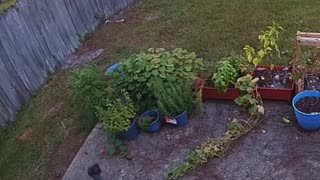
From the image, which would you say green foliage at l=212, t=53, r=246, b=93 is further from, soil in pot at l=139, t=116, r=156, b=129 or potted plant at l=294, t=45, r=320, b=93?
soil in pot at l=139, t=116, r=156, b=129

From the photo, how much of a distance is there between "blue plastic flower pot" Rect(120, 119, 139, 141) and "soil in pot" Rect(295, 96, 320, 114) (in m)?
1.40

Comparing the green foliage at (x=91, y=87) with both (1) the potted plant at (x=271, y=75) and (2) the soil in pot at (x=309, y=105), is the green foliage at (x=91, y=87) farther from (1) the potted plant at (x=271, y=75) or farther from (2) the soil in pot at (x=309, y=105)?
(2) the soil in pot at (x=309, y=105)

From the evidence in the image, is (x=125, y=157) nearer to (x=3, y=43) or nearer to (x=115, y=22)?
(x=3, y=43)

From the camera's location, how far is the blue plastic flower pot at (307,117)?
425 centimetres

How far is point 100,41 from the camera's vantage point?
256 inches

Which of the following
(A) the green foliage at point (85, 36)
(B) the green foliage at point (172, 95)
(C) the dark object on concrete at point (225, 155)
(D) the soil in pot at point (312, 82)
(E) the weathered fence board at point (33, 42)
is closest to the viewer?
(C) the dark object on concrete at point (225, 155)

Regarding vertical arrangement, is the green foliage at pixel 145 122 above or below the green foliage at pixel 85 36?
below

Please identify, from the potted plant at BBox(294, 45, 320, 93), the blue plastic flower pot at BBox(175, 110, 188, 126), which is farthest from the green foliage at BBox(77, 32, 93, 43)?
the potted plant at BBox(294, 45, 320, 93)

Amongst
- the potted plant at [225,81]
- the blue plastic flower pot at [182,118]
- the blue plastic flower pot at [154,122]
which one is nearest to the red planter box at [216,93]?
the potted plant at [225,81]

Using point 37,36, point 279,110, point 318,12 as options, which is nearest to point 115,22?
point 37,36

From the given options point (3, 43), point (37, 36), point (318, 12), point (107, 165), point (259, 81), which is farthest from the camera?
point (318, 12)

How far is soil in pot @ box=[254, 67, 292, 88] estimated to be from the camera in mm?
4676

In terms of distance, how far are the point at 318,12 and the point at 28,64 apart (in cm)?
340

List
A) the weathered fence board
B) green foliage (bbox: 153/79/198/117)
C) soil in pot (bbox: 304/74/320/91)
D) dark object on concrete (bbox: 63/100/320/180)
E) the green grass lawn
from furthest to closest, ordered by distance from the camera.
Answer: the weathered fence board → the green grass lawn → soil in pot (bbox: 304/74/320/91) → green foliage (bbox: 153/79/198/117) → dark object on concrete (bbox: 63/100/320/180)
